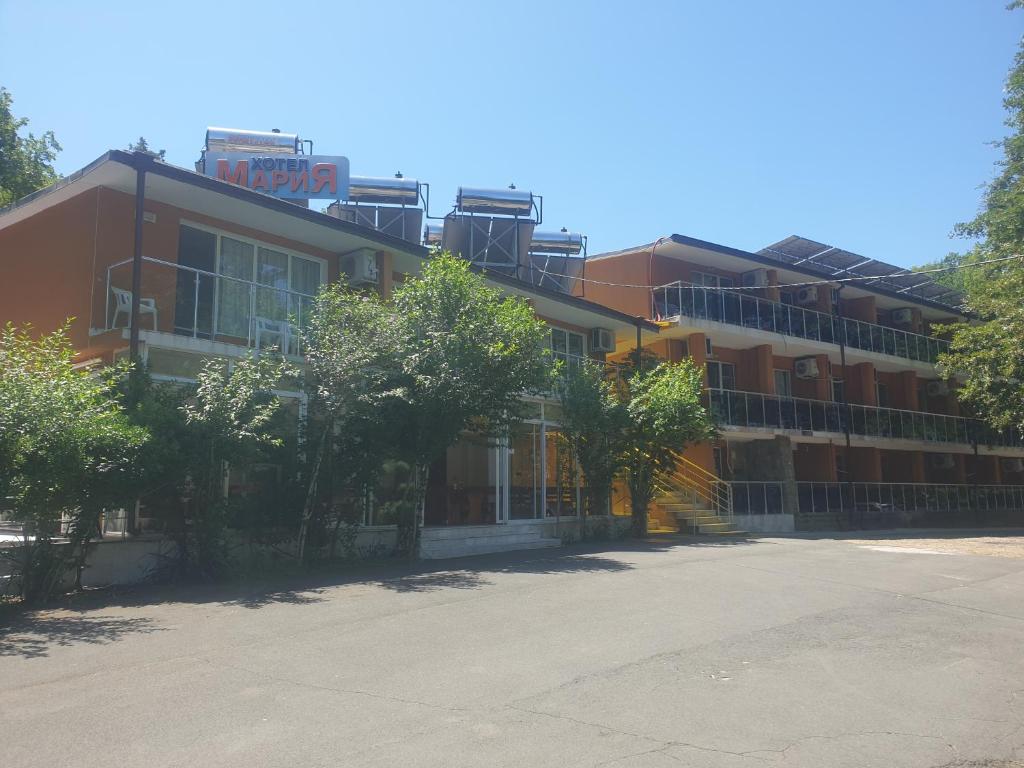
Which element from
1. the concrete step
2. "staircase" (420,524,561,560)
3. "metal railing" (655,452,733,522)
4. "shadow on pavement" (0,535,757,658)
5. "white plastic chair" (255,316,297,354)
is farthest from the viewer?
"metal railing" (655,452,733,522)

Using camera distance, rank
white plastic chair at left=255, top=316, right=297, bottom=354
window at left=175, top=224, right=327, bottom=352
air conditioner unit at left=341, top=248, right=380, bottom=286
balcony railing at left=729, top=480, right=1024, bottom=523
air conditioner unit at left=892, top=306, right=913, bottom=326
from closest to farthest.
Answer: window at left=175, top=224, right=327, bottom=352
white plastic chair at left=255, top=316, right=297, bottom=354
air conditioner unit at left=341, top=248, right=380, bottom=286
balcony railing at left=729, top=480, right=1024, bottom=523
air conditioner unit at left=892, top=306, right=913, bottom=326

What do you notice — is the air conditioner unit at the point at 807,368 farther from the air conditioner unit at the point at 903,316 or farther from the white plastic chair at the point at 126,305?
the white plastic chair at the point at 126,305

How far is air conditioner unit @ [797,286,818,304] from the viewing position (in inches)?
1184

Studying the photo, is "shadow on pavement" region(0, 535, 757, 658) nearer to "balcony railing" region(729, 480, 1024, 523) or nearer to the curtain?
the curtain

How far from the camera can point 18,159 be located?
Answer: 28562 millimetres

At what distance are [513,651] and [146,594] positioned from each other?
5.55 meters

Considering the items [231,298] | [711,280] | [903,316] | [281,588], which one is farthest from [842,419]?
[281,588]

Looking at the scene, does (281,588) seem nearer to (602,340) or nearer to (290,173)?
(290,173)

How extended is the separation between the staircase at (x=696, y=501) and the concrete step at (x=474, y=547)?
198 inches

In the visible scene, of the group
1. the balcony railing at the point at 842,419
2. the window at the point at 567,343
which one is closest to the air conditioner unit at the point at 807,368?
the balcony railing at the point at 842,419

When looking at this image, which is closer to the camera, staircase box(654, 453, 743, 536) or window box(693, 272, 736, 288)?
staircase box(654, 453, 743, 536)

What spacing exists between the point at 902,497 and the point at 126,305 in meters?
26.8

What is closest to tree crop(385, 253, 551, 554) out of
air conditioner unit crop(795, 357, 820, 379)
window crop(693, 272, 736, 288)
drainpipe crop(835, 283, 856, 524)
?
window crop(693, 272, 736, 288)

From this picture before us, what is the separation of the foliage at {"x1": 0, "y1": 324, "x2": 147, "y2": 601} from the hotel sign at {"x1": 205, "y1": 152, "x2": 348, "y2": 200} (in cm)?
1146
